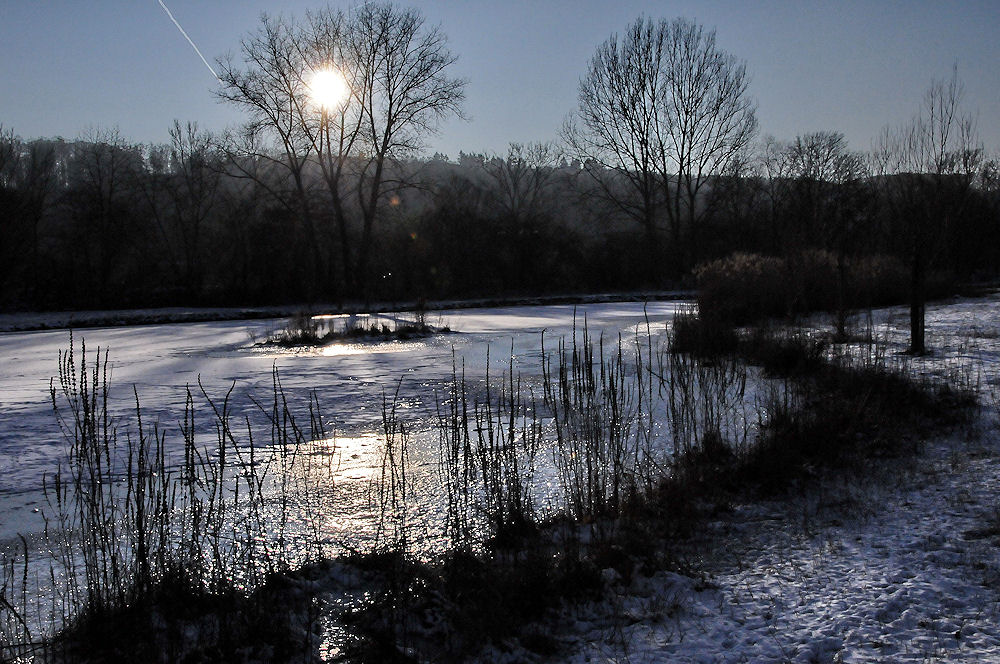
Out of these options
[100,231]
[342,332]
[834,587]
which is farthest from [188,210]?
[834,587]

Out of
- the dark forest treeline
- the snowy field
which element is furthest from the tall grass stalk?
the dark forest treeline

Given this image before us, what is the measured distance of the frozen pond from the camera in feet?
18.6

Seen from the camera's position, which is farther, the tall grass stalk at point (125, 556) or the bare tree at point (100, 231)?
the bare tree at point (100, 231)

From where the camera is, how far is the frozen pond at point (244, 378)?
5.67 metres

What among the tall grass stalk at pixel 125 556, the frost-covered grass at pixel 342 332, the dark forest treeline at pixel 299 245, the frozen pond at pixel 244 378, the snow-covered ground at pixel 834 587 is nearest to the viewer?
the snow-covered ground at pixel 834 587

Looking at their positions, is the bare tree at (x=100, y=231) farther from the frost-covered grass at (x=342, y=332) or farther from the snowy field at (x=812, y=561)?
the snowy field at (x=812, y=561)

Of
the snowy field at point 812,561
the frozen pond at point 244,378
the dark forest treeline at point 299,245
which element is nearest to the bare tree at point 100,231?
the dark forest treeline at point 299,245

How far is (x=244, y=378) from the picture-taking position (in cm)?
949

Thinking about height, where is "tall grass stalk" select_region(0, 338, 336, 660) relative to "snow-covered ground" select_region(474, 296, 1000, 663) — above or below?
above

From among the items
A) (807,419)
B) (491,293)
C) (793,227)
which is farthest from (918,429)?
(491,293)

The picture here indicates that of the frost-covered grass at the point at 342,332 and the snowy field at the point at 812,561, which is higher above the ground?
the frost-covered grass at the point at 342,332

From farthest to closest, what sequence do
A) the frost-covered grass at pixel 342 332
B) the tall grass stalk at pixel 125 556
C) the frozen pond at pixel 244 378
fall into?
the frost-covered grass at pixel 342 332 → the frozen pond at pixel 244 378 → the tall grass stalk at pixel 125 556

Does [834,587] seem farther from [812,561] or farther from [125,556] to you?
[125,556]

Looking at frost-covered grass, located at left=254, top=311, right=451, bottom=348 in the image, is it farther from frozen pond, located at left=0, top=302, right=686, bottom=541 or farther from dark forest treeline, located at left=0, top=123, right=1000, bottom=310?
dark forest treeline, located at left=0, top=123, right=1000, bottom=310
